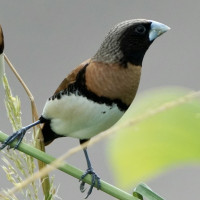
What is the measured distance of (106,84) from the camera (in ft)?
1.63

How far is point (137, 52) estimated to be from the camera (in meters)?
0.50

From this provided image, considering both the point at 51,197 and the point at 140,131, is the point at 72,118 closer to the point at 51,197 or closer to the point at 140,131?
the point at 51,197

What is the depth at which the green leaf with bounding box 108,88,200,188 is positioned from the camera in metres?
0.15

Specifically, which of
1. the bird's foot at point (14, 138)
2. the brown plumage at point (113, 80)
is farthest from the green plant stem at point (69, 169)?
the brown plumage at point (113, 80)

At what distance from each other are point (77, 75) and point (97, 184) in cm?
13

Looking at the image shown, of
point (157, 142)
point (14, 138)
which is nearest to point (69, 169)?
point (14, 138)

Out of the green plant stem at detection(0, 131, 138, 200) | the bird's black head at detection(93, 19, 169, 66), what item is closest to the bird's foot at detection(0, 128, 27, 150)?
the green plant stem at detection(0, 131, 138, 200)

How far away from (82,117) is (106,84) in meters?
0.04

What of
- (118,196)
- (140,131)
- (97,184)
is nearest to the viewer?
(140,131)

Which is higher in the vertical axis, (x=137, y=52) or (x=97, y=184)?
(x=137, y=52)

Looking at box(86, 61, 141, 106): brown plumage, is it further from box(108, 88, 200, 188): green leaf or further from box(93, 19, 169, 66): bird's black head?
box(108, 88, 200, 188): green leaf

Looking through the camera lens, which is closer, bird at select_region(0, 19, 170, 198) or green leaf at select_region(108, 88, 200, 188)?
green leaf at select_region(108, 88, 200, 188)

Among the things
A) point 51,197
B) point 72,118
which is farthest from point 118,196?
point 72,118

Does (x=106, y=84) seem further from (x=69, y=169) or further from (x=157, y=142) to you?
(x=157, y=142)
